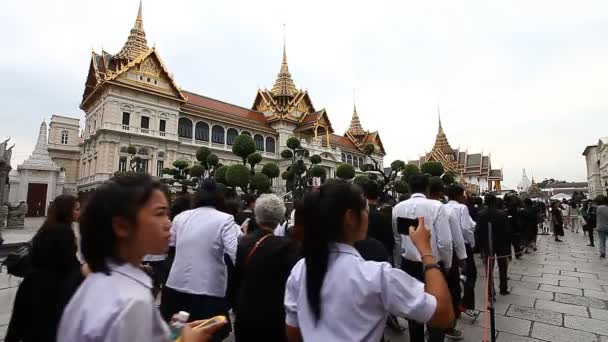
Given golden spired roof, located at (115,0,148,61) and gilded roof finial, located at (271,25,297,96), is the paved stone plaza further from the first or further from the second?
gilded roof finial, located at (271,25,297,96)

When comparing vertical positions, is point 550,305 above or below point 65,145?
below

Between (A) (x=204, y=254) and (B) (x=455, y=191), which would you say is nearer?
(A) (x=204, y=254)

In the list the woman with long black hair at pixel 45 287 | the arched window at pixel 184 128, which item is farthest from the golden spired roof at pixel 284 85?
the woman with long black hair at pixel 45 287

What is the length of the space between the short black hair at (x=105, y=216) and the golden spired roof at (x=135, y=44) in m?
32.5

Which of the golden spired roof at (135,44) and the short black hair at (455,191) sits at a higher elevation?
the golden spired roof at (135,44)

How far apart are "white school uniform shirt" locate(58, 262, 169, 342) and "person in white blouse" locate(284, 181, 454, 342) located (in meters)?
0.62

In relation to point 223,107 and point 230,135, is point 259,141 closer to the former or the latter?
point 230,135

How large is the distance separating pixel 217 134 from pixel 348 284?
112 ft

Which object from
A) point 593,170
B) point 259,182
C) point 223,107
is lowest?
point 259,182

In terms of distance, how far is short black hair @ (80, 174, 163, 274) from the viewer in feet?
3.39

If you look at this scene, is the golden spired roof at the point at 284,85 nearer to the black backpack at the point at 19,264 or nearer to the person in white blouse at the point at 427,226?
the person in white blouse at the point at 427,226

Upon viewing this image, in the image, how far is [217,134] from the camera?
1335 inches

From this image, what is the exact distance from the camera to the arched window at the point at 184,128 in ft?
101

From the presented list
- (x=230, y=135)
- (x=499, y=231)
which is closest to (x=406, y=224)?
(x=499, y=231)
